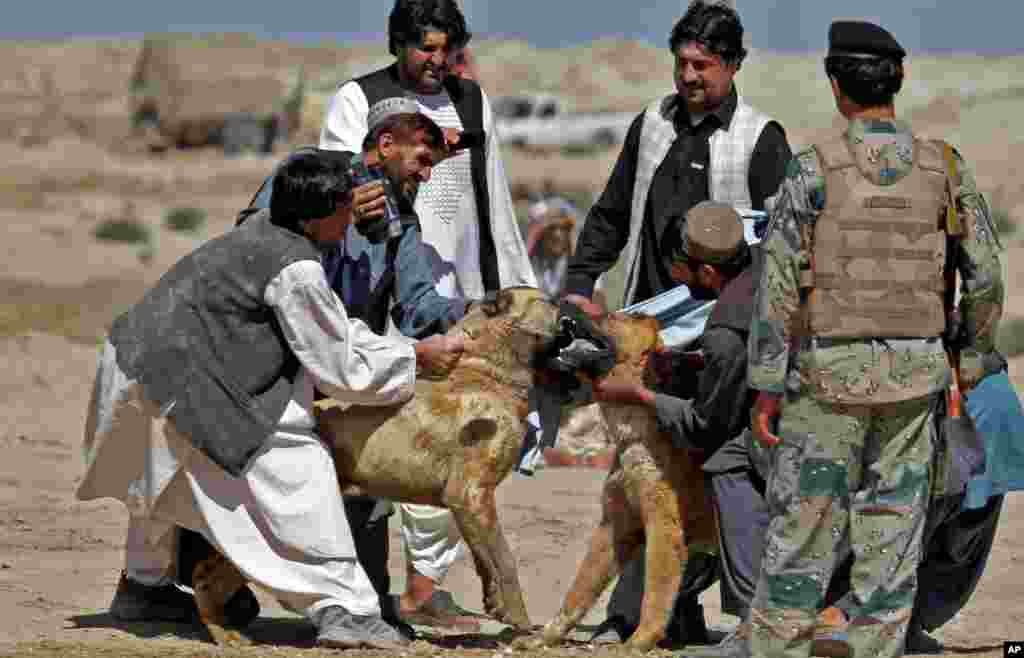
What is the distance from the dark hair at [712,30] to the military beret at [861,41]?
4.11ft

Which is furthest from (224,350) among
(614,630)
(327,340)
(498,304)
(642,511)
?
(614,630)

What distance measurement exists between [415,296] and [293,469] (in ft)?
2.97

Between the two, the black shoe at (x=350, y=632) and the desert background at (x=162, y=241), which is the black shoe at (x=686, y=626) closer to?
the desert background at (x=162, y=241)

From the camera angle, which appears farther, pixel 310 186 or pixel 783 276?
pixel 310 186

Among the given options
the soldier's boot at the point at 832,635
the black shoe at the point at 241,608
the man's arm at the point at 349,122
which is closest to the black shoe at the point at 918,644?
the soldier's boot at the point at 832,635

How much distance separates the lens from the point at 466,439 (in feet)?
23.0

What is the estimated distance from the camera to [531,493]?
1170cm

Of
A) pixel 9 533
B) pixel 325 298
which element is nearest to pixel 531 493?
pixel 9 533

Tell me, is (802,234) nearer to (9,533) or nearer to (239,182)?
(9,533)

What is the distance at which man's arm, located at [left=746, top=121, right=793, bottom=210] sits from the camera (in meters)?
7.58

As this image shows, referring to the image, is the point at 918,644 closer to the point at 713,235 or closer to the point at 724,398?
the point at 724,398

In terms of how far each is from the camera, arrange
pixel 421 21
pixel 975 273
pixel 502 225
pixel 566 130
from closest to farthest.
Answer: pixel 975 273, pixel 421 21, pixel 502 225, pixel 566 130

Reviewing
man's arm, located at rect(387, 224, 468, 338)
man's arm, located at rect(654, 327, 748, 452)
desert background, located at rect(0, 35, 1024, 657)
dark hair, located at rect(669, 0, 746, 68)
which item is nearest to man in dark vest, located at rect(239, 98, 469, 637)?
man's arm, located at rect(387, 224, 468, 338)

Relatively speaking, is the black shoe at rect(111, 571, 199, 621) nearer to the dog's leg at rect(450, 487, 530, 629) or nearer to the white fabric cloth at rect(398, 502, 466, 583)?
the white fabric cloth at rect(398, 502, 466, 583)
